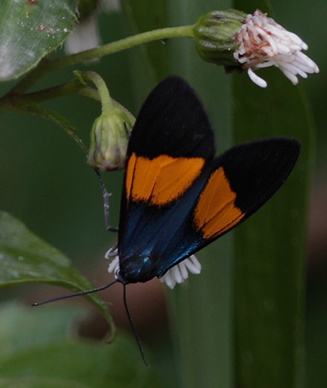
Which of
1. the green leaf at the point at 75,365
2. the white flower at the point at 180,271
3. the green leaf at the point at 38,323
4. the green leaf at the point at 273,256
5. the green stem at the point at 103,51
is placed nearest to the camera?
the green stem at the point at 103,51

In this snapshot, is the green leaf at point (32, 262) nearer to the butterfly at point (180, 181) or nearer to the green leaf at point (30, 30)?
the butterfly at point (180, 181)

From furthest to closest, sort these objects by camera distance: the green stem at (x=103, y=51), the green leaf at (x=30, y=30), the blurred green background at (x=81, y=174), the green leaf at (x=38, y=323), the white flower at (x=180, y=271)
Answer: the blurred green background at (x=81, y=174)
the green leaf at (x=38, y=323)
the white flower at (x=180, y=271)
the green stem at (x=103, y=51)
the green leaf at (x=30, y=30)

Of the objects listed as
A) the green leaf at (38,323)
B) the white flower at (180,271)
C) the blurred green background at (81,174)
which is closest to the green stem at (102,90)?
the white flower at (180,271)

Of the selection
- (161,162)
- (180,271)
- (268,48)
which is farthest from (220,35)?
(180,271)

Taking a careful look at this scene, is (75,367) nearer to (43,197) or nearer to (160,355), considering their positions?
(160,355)

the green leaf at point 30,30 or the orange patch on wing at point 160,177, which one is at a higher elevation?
the green leaf at point 30,30

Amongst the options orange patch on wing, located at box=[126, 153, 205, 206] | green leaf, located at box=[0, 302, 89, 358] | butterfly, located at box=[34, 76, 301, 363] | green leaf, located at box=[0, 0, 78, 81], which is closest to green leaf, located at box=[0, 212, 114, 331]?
butterfly, located at box=[34, 76, 301, 363]

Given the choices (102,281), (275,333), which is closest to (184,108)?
(275,333)

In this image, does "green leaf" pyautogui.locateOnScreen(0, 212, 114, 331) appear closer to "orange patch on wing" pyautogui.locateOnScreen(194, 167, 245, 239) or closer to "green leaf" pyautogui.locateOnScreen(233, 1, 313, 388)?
"orange patch on wing" pyautogui.locateOnScreen(194, 167, 245, 239)
